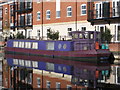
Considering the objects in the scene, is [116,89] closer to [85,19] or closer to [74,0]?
[85,19]

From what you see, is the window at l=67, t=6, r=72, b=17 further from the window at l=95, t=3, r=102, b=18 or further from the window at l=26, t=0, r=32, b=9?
the window at l=26, t=0, r=32, b=9

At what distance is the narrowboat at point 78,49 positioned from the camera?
2591 centimetres

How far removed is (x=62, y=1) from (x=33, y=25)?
7636 mm

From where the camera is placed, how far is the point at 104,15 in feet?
105

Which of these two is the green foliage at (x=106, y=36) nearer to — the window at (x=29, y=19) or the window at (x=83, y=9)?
the window at (x=83, y=9)

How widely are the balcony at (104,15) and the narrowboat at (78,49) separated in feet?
11.7

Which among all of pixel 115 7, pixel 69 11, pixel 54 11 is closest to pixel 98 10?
pixel 115 7

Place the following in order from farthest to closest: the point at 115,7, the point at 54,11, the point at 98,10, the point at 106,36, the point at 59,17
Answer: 1. the point at 54,11
2. the point at 59,17
3. the point at 98,10
4. the point at 115,7
5. the point at 106,36

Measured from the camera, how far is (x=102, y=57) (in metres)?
25.8

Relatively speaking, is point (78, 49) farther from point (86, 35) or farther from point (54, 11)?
point (54, 11)

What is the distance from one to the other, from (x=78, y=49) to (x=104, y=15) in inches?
247

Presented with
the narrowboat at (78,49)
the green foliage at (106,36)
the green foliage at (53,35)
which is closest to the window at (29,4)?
the green foliage at (53,35)

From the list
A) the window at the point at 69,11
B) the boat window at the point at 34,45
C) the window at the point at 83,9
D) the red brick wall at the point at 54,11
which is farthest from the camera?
the window at the point at 69,11

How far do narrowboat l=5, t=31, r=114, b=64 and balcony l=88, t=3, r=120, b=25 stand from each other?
356 cm
